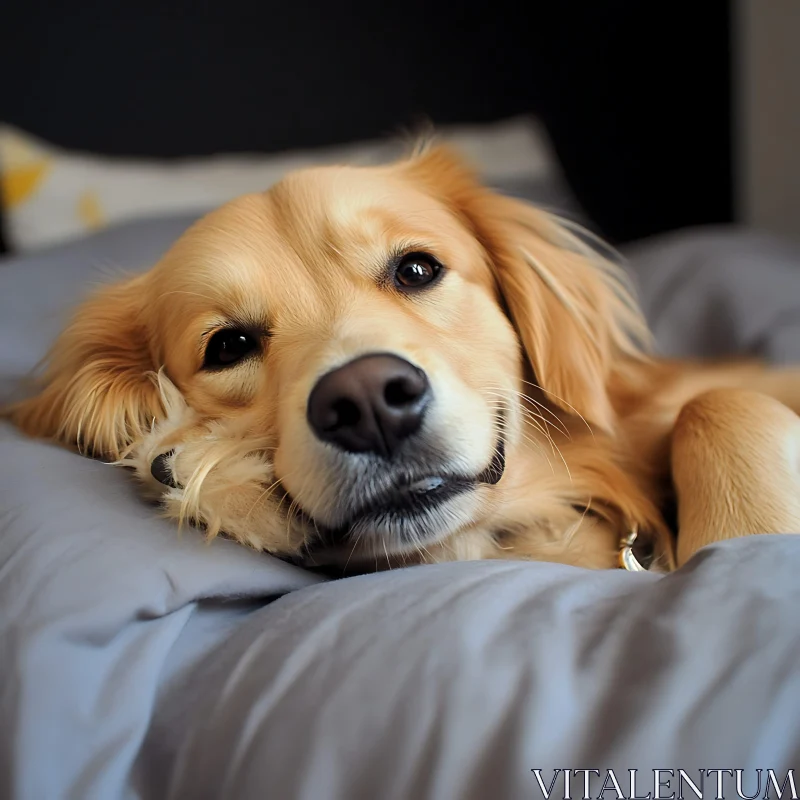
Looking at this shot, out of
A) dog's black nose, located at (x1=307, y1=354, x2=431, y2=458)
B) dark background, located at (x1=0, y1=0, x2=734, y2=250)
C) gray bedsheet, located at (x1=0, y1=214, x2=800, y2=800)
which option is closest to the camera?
gray bedsheet, located at (x1=0, y1=214, x2=800, y2=800)

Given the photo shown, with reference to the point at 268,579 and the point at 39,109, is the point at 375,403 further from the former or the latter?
the point at 39,109

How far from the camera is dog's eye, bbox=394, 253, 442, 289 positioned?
125cm

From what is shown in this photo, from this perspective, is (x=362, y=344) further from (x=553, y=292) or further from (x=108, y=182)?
(x=108, y=182)

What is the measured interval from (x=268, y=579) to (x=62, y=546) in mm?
224

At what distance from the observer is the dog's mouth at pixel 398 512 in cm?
99

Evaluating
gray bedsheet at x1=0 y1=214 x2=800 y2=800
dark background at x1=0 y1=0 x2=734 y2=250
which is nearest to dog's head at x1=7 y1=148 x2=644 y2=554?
gray bedsheet at x1=0 y1=214 x2=800 y2=800

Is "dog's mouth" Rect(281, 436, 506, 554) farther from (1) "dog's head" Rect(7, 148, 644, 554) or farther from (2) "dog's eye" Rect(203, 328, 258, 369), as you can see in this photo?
(2) "dog's eye" Rect(203, 328, 258, 369)

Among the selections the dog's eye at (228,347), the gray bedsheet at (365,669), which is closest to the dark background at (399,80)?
the dog's eye at (228,347)

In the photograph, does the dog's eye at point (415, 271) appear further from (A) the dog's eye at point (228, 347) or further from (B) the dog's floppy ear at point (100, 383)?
(B) the dog's floppy ear at point (100, 383)

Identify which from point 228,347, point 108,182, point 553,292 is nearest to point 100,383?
point 228,347

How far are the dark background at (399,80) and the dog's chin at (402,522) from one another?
232 centimetres

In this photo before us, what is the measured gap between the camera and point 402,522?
101 centimetres

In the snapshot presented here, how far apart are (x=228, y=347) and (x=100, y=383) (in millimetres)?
227

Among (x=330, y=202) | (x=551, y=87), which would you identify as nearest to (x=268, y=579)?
(x=330, y=202)
